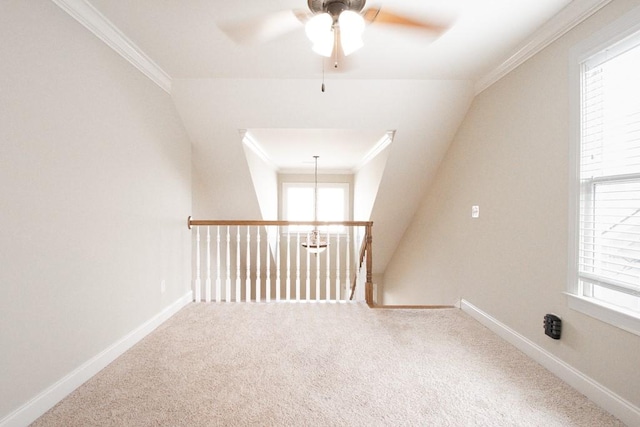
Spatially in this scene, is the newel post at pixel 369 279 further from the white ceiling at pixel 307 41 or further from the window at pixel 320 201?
the window at pixel 320 201

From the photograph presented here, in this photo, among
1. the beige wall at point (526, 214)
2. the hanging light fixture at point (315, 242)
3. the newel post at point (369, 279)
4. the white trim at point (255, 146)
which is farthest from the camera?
the hanging light fixture at point (315, 242)

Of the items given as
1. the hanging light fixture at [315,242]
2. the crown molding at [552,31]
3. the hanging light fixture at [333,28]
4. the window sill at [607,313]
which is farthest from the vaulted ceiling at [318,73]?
the window sill at [607,313]

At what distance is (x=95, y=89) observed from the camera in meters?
2.00

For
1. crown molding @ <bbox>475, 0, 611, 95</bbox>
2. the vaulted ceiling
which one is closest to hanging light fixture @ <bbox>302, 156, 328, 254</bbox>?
the vaulted ceiling

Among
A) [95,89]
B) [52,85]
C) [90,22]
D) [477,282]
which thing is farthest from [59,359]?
[477,282]

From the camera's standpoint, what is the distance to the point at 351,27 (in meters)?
1.52

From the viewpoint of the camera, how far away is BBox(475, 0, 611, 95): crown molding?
5.82 feet

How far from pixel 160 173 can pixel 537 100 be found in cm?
314

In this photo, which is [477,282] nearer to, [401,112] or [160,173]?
[401,112]

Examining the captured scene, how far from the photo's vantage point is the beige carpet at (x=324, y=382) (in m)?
1.57

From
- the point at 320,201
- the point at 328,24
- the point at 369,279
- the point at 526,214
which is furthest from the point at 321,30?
the point at 320,201

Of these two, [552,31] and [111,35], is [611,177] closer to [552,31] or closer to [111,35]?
[552,31]

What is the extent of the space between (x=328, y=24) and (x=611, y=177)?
5.70 feet

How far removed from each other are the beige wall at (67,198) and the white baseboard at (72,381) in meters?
0.04
